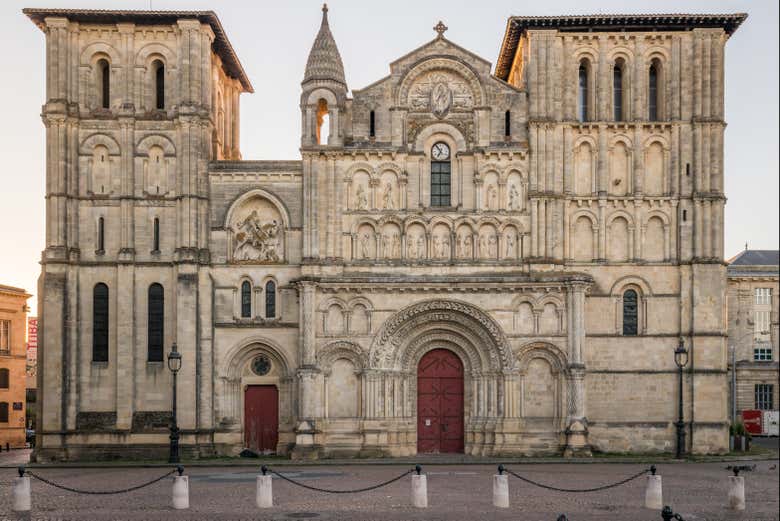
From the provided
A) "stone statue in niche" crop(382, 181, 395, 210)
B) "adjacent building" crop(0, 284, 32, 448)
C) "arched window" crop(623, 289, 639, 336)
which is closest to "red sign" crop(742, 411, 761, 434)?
"arched window" crop(623, 289, 639, 336)

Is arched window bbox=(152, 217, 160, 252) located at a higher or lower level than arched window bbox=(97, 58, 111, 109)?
lower

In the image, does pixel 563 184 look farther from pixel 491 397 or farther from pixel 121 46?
pixel 121 46

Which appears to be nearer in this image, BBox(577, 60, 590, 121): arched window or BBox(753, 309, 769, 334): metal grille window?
BBox(577, 60, 590, 121): arched window

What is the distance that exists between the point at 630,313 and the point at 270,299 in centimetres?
1579

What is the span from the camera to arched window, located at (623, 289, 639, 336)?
40500 mm

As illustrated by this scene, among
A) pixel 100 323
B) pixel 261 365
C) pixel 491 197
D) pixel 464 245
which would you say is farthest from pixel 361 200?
pixel 100 323

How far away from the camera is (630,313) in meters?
40.6

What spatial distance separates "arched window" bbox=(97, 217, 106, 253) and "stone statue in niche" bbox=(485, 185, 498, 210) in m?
16.8

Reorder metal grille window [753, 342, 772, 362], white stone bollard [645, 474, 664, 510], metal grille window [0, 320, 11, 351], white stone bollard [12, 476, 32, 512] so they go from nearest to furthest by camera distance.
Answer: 1. white stone bollard [12, 476, 32, 512]
2. white stone bollard [645, 474, 664, 510]
3. metal grille window [0, 320, 11, 351]
4. metal grille window [753, 342, 772, 362]

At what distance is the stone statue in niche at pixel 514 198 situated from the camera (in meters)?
40.8

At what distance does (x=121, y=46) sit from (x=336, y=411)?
61.4 ft

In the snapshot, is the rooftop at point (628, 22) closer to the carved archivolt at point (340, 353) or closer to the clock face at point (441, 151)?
the clock face at point (441, 151)

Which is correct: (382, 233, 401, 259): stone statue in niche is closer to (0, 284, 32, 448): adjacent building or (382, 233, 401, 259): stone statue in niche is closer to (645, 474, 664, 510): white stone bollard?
(645, 474, 664, 510): white stone bollard

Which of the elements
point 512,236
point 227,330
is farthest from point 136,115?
point 512,236
